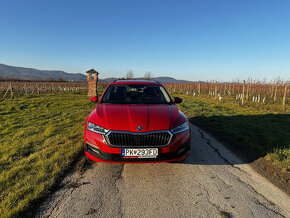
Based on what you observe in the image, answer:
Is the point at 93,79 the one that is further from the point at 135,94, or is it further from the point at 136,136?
the point at 136,136

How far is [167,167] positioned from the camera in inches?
117

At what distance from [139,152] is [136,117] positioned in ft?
1.91

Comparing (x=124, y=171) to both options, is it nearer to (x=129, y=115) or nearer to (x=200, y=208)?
(x=129, y=115)

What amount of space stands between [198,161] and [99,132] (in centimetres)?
204

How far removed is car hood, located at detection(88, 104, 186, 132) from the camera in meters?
2.51

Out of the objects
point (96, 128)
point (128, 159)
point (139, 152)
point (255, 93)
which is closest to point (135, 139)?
point (139, 152)

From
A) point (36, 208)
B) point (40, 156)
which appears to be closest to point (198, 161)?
point (36, 208)

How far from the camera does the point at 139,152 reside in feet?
7.93

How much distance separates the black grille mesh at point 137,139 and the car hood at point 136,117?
91mm

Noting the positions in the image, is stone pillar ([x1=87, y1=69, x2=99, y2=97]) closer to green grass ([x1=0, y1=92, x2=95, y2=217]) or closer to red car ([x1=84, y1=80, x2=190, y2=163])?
green grass ([x1=0, y1=92, x2=95, y2=217])

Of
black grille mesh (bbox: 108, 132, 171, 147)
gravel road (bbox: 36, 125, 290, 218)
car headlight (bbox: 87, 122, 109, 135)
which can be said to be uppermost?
car headlight (bbox: 87, 122, 109, 135)

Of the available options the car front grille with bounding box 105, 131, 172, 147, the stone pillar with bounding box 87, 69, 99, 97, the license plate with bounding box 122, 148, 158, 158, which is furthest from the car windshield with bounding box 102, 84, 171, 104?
the stone pillar with bounding box 87, 69, 99, 97

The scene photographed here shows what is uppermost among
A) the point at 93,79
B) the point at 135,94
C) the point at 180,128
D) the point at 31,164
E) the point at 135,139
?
the point at 93,79

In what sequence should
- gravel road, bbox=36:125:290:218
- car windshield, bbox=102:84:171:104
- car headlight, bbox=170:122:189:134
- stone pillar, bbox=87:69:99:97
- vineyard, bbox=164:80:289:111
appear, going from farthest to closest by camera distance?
1. stone pillar, bbox=87:69:99:97
2. vineyard, bbox=164:80:289:111
3. car windshield, bbox=102:84:171:104
4. car headlight, bbox=170:122:189:134
5. gravel road, bbox=36:125:290:218
